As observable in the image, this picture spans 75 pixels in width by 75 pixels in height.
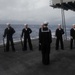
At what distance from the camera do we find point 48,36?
10492 mm

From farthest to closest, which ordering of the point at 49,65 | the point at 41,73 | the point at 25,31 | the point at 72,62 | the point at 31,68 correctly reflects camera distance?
the point at 25,31, the point at 72,62, the point at 49,65, the point at 31,68, the point at 41,73

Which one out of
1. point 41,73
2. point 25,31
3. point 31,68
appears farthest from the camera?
point 25,31

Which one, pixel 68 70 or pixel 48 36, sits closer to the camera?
pixel 68 70

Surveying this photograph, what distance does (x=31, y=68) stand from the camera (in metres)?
9.74

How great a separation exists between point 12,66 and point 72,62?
3143 mm

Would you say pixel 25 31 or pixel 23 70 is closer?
pixel 23 70

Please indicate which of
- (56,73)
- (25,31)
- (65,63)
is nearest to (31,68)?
(56,73)

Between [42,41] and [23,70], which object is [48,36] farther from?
[23,70]

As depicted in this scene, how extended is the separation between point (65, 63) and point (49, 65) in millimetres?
960

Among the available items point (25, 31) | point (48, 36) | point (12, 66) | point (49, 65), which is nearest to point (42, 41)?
point (48, 36)

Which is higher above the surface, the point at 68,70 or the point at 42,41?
the point at 42,41

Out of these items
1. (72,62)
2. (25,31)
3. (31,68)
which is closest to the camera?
(31,68)

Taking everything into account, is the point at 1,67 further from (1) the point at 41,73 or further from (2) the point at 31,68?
(1) the point at 41,73

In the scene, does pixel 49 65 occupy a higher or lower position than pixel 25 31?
lower
